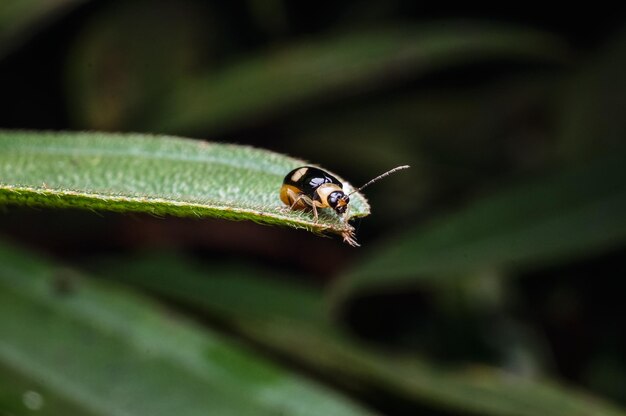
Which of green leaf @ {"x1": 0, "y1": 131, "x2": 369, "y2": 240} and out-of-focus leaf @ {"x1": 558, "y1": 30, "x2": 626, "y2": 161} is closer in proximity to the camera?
green leaf @ {"x1": 0, "y1": 131, "x2": 369, "y2": 240}

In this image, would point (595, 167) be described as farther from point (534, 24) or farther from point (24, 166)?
point (24, 166)

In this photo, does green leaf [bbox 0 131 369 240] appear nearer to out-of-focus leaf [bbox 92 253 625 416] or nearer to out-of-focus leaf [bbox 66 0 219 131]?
Result: out-of-focus leaf [bbox 92 253 625 416]

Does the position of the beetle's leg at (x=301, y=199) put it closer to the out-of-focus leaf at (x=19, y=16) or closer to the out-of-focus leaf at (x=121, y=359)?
the out-of-focus leaf at (x=121, y=359)

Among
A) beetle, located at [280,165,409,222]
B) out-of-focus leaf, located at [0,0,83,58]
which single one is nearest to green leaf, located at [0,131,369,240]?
beetle, located at [280,165,409,222]

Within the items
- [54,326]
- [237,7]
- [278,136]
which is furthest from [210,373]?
[237,7]

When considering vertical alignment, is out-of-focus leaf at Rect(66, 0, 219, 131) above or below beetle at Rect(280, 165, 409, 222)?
above

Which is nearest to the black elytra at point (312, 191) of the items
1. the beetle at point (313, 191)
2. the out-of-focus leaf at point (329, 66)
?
the beetle at point (313, 191)
